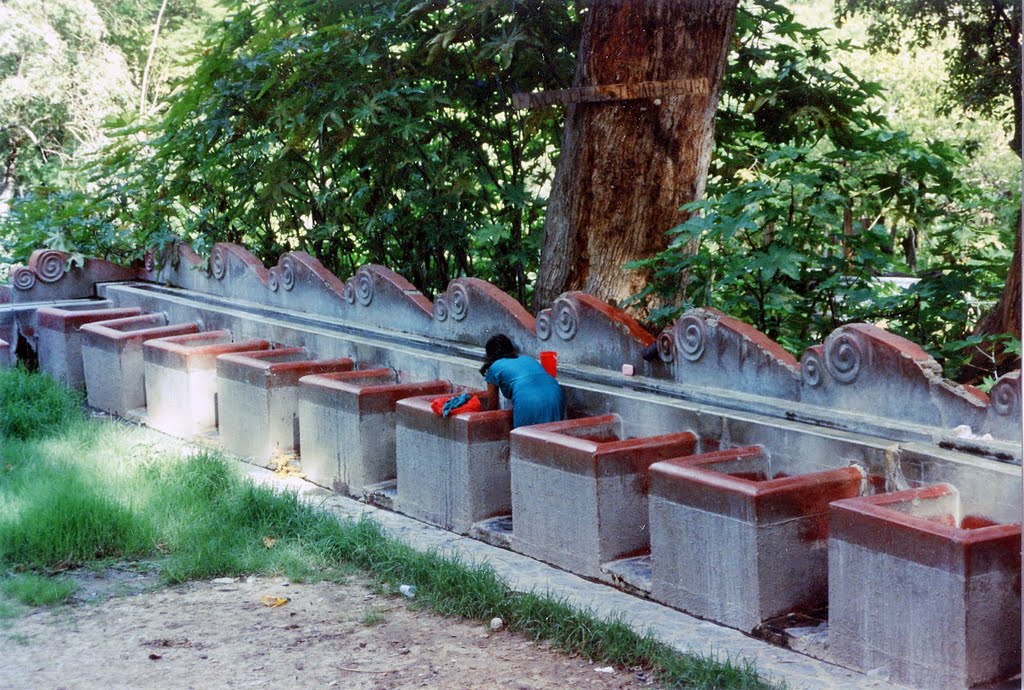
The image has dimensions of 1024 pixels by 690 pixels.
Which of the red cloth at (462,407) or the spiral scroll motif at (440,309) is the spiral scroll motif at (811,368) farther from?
the spiral scroll motif at (440,309)

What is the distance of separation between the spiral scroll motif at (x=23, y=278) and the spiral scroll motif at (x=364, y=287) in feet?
14.4

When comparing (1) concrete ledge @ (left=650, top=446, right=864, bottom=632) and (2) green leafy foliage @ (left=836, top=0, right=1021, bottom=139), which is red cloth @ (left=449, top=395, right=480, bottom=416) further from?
(2) green leafy foliage @ (left=836, top=0, right=1021, bottom=139)

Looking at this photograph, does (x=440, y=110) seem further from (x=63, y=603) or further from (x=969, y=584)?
(x=969, y=584)

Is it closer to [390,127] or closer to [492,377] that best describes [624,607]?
[492,377]

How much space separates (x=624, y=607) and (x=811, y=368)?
4.80 ft

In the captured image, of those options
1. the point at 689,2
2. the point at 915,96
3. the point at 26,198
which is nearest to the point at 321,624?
the point at 689,2

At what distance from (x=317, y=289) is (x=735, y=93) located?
3667mm

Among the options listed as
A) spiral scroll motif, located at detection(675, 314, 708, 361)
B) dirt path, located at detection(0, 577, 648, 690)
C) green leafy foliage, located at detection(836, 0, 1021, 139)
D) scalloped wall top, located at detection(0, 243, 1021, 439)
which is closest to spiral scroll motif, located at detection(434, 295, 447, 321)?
scalloped wall top, located at detection(0, 243, 1021, 439)

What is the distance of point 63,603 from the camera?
532 centimetres

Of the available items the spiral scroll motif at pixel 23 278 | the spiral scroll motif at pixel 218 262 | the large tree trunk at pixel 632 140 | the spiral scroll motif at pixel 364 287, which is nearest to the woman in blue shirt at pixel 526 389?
the large tree trunk at pixel 632 140

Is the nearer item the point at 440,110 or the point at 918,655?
the point at 918,655

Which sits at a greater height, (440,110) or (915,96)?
(915,96)

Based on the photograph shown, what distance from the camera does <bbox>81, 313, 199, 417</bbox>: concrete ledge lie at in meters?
9.62

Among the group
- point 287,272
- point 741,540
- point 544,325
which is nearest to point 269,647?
point 741,540
